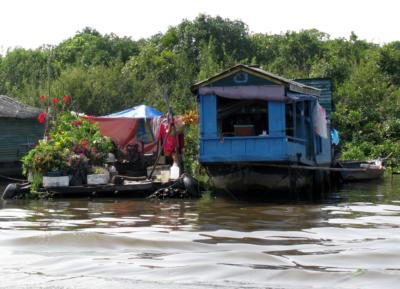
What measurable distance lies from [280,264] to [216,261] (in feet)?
2.36

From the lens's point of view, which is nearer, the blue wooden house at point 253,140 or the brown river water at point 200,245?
the brown river water at point 200,245

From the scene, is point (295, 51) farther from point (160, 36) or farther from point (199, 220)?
point (199, 220)

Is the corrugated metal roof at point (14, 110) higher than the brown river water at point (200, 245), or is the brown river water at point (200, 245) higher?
the corrugated metal roof at point (14, 110)

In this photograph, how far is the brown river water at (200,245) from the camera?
6.73 m

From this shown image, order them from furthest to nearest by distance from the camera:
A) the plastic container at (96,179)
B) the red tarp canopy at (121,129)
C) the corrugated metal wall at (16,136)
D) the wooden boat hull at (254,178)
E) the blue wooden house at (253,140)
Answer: the corrugated metal wall at (16,136), the red tarp canopy at (121,129), the plastic container at (96,179), the wooden boat hull at (254,178), the blue wooden house at (253,140)

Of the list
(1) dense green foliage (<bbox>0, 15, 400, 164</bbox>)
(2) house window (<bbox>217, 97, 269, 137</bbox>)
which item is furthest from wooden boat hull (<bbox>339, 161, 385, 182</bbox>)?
(2) house window (<bbox>217, 97, 269, 137</bbox>)

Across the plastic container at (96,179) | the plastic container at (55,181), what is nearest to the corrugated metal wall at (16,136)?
the plastic container at (55,181)

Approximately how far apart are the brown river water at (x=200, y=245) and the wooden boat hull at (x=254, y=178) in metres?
0.95

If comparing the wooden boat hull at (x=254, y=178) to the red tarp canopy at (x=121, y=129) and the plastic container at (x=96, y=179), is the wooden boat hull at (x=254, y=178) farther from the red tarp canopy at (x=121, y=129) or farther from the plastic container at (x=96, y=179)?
the red tarp canopy at (x=121, y=129)

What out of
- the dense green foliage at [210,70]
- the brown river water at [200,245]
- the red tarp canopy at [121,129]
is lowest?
the brown river water at [200,245]

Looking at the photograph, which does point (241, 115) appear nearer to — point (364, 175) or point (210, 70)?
point (364, 175)

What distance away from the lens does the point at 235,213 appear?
12.6 m

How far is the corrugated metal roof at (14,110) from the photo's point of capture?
81.6 feet

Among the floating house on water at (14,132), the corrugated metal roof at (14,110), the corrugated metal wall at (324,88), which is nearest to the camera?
the corrugated metal wall at (324,88)
